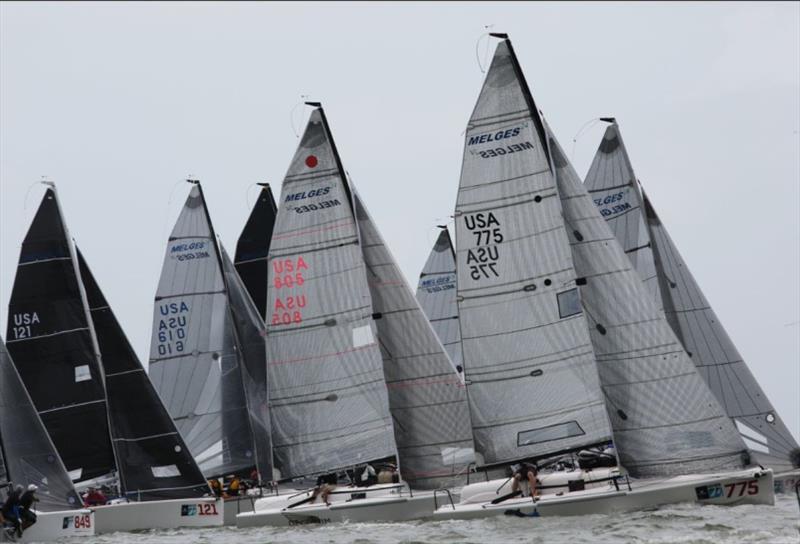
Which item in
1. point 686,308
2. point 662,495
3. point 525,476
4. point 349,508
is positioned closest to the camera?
point 662,495

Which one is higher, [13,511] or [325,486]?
[13,511]

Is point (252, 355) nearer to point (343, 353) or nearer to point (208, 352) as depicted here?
point (208, 352)

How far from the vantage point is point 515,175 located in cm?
3047

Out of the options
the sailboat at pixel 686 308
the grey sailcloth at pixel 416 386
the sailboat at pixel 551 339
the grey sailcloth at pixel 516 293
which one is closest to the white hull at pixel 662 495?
the sailboat at pixel 551 339

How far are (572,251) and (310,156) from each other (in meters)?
7.14

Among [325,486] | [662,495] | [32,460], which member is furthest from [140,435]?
[662,495]

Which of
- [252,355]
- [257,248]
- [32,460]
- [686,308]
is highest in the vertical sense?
[257,248]

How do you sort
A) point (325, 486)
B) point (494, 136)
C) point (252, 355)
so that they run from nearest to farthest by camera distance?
point (494, 136) < point (325, 486) < point (252, 355)

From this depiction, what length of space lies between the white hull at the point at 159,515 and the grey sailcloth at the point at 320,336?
2321 millimetres

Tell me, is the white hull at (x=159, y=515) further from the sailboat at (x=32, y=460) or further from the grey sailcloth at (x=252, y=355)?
the grey sailcloth at (x=252, y=355)

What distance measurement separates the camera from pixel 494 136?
30.6 meters

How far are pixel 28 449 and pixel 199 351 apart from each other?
9.66m

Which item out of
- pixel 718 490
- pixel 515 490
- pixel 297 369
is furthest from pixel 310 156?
pixel 718 490

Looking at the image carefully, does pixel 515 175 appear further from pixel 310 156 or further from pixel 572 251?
pixel 310 156
